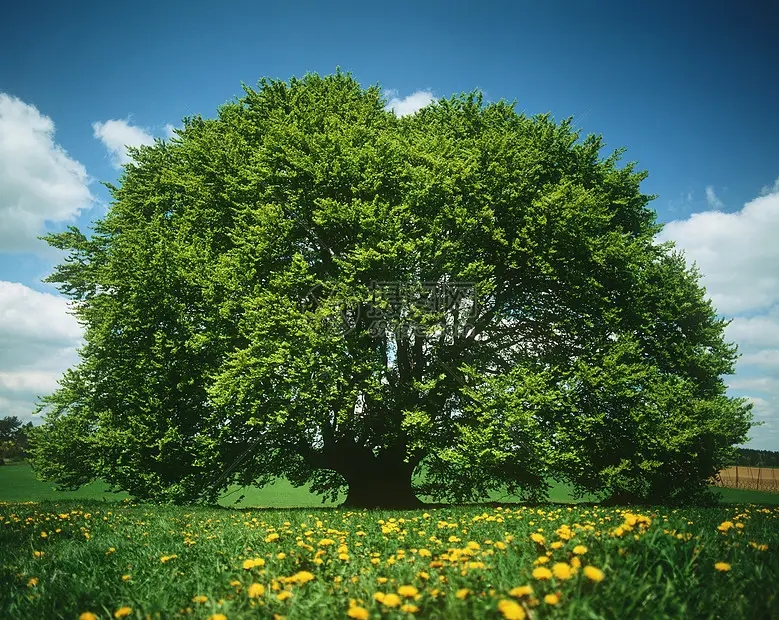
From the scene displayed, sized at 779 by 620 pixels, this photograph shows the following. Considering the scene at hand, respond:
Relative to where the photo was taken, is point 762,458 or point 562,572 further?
point 762,458

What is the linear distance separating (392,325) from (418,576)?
11051 millimetres

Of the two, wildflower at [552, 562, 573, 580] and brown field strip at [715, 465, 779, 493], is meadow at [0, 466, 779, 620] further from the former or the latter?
brown field strip at [715, 465, 779, 493]

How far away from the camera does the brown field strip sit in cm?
3441

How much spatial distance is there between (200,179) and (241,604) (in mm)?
16234

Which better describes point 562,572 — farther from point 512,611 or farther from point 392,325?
point 392,325

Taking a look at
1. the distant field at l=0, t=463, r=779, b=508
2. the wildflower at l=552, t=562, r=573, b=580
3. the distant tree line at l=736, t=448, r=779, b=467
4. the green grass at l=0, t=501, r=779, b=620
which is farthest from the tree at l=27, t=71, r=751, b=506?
the distant tree line at l=736, t=448, r=779, b=467

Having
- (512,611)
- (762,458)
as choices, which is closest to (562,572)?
(512,611)

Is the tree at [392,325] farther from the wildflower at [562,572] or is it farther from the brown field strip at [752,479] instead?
the brown field strip at [752,479]

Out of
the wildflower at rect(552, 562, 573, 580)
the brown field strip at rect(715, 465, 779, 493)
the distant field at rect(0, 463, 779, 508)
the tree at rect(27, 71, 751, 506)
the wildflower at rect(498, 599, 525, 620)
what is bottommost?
the distant field at rect(0, 463, 779, 508)

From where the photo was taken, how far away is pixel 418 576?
371 cm

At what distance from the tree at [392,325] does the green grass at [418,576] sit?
8071mm

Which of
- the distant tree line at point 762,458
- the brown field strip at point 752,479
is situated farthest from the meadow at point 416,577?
the distant tree line at point 762,458

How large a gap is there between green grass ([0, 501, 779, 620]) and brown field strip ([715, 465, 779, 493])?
37898mm

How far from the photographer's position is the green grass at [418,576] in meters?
2.93
